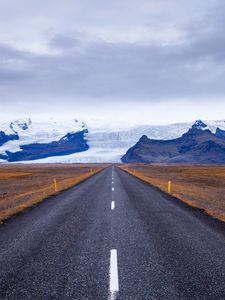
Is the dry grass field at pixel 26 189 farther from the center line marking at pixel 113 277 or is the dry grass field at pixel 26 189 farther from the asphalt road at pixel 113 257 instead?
the center line marking at pixel 113 277

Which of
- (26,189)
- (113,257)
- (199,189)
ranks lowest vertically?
(199,189)

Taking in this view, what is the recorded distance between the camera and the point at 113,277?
701cm

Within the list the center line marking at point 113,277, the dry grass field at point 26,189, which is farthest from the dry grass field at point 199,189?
the dry grass field at point 26,189

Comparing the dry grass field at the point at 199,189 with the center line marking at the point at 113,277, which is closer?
the center line marking at the point at 113,277

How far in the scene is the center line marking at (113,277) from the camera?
6223mm

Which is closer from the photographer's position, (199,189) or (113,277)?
(113,277)

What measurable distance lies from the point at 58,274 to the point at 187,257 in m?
3.26

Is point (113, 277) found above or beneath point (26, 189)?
above

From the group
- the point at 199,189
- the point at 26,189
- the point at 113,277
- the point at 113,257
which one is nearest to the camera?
the point at 113,277

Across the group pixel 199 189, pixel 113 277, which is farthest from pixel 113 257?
pixel 199 189

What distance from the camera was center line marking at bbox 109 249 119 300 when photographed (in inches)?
245

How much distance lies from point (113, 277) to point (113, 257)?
1478 millimetres

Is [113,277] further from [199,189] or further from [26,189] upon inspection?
[26,189]

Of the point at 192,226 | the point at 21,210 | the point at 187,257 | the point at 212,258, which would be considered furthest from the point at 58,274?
the point at 21,210
